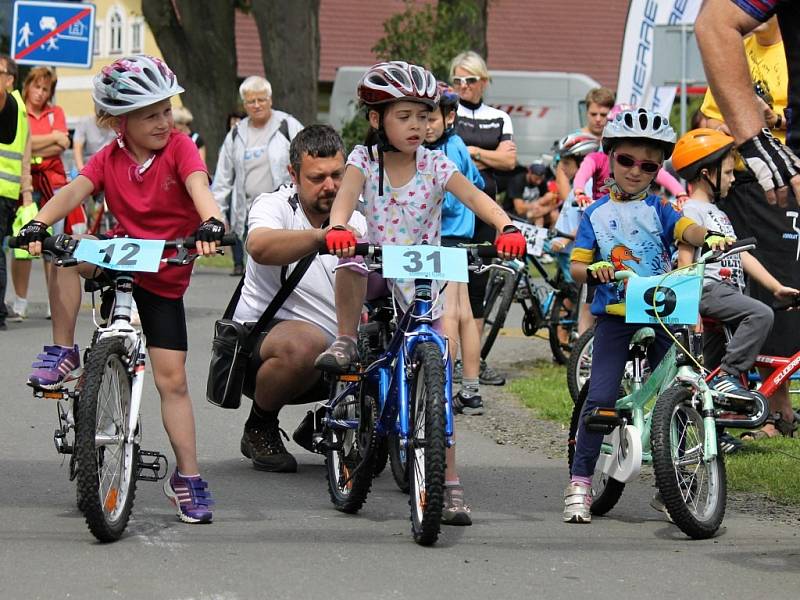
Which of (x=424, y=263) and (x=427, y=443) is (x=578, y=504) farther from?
(x=424, y=263)

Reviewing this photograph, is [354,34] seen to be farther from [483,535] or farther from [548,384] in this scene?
[483,535]

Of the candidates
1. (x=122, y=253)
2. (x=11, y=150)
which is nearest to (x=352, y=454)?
(x=122, y=253)

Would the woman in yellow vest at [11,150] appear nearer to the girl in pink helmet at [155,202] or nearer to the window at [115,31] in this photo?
the girl in pink helmet at [155,202]

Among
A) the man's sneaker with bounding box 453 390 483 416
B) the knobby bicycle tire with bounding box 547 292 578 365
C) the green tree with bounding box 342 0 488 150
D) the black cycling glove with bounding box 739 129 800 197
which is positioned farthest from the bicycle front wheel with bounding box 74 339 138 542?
the green tree with bounding box 342 0 488 150

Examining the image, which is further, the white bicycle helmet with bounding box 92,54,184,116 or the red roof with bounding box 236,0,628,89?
the red roof with bounding box 236,0,628,89

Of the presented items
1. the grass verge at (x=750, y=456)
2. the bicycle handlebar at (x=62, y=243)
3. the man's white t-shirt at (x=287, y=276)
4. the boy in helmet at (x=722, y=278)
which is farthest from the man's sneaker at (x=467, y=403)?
the bicycle handlebar at (x=62, y=243)

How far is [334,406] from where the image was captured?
278 inches

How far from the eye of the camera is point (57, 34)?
20.1m

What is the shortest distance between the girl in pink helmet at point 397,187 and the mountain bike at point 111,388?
80 centimetres

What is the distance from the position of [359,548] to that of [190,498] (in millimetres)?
821

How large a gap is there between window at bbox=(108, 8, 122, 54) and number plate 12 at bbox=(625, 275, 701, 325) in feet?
175

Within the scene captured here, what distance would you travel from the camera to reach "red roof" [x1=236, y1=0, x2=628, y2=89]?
48.2 metres

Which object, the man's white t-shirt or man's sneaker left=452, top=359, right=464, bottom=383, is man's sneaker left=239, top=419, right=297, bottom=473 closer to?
the man's white t-shirt

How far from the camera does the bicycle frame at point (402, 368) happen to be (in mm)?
6305
